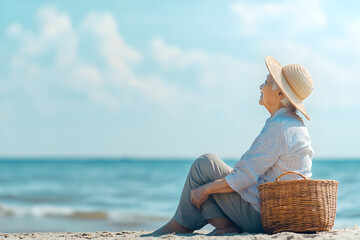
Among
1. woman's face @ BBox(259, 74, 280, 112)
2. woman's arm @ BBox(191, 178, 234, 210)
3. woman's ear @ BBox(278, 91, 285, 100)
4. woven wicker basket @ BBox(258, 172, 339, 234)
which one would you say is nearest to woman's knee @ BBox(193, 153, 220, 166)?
woman's arm @ BBox(191, 178, 234, 210)

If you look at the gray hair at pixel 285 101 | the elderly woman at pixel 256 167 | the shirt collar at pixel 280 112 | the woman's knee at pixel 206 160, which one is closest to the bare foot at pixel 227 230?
the elderly woman at pixel 256 167

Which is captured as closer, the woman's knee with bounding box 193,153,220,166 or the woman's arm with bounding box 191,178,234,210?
the woman's arm with bounding box 191,178,234,210

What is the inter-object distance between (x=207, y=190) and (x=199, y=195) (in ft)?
0.29

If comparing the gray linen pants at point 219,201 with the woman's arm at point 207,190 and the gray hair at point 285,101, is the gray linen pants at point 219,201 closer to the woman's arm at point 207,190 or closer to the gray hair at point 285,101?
the woman's arm at point 207,190

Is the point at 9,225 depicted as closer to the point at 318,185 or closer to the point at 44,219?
the point at 44,219

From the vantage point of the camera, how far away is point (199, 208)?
3992 millimetres

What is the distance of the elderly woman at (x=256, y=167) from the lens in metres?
3.68

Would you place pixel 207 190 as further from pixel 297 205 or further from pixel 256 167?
pixel 297 205

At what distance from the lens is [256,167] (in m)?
3.71

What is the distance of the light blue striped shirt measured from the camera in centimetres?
365

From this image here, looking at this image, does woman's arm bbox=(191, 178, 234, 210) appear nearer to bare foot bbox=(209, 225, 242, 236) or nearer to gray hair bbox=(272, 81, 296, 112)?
bare foot bbox=(209, 225, 242, 236)

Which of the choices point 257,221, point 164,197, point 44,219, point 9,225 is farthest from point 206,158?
point 164,197

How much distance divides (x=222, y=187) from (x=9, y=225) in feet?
17.2

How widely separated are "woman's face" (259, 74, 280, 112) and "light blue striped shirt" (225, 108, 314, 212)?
0.42ft
